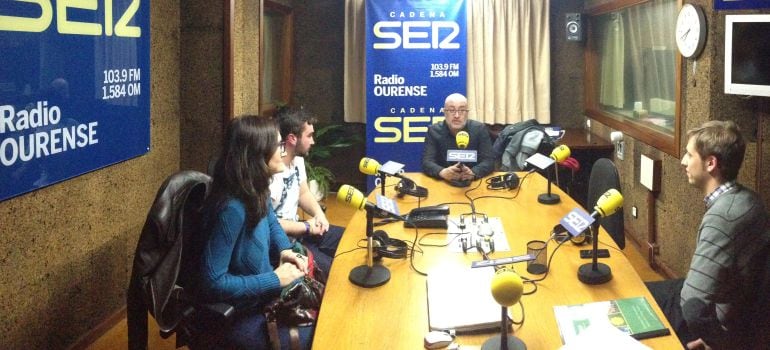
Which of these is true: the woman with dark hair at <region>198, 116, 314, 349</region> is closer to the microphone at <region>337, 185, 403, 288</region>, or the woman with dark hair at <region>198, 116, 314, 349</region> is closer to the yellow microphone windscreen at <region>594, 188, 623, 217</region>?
the microphone at <region>337, 185, 403, 288</region>

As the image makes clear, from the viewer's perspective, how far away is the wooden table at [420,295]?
158 cm

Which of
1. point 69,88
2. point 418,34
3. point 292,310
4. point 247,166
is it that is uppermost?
point 418,34

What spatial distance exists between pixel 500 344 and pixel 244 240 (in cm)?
93

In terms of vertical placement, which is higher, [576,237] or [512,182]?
[512,182]

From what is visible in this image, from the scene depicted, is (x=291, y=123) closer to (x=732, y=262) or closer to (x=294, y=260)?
(x=294, y=260)

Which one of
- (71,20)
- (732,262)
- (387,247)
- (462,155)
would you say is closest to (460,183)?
(462,155)

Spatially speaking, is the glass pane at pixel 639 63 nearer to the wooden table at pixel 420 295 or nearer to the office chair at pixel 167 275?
the wooden table at pixel 420 295

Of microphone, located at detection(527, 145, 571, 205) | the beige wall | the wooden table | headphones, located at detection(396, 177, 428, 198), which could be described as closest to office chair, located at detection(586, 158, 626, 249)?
microphone, located at detection(527, 145, 571, 205)

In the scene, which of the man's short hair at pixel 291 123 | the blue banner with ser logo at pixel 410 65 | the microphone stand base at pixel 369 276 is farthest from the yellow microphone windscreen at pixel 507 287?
the blue banner with ser logo at pixel 410 65

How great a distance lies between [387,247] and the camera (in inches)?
88.6

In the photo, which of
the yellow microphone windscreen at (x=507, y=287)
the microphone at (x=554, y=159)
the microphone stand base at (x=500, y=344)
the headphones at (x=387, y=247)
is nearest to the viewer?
the yellow microphone windscreen at (x=507, y=287)

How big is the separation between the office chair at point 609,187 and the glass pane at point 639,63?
1129 millimetres

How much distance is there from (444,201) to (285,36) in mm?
3262

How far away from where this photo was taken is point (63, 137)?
2.30 metres
